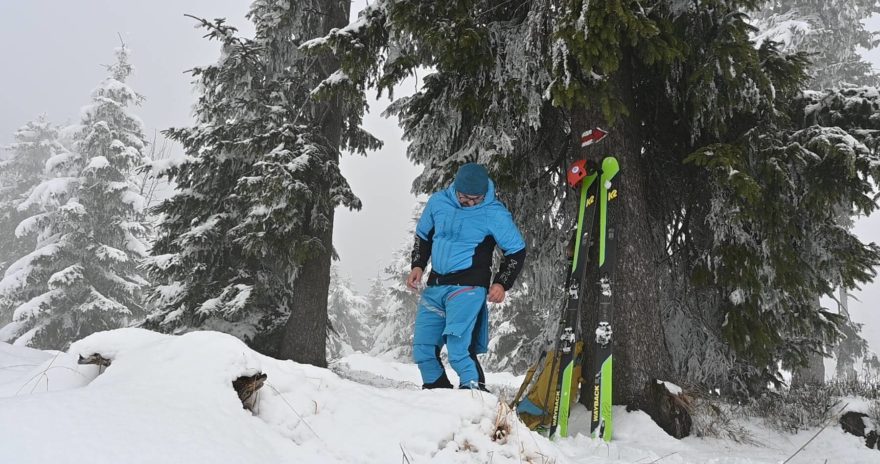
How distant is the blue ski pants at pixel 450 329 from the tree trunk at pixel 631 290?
122 cm

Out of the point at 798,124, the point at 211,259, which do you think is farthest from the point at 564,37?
the point at 211,259

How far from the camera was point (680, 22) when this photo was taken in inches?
203

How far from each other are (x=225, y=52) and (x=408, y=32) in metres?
6.46

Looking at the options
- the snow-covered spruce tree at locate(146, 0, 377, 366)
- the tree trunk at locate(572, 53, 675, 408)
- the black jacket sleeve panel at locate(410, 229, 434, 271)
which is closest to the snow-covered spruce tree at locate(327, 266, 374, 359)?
the snow-covered spruce tree at locate(146, 0, 377, 366)

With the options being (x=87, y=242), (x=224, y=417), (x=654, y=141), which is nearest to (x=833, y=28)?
(x=654, y=141)

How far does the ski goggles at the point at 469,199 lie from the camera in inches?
169

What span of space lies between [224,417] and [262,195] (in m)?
6.74

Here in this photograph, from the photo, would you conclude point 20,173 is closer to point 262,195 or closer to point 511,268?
point 262,195

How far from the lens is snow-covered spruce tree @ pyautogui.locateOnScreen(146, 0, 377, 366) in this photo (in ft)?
28.5

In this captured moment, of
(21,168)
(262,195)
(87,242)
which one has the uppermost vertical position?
(21,168)

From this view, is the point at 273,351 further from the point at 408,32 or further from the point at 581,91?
the point at 581,91

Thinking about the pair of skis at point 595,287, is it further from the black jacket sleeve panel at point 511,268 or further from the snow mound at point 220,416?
the snow mound at point 220,416

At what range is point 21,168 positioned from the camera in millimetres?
38344

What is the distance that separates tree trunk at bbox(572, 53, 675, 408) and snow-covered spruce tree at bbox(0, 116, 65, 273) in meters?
42.9
